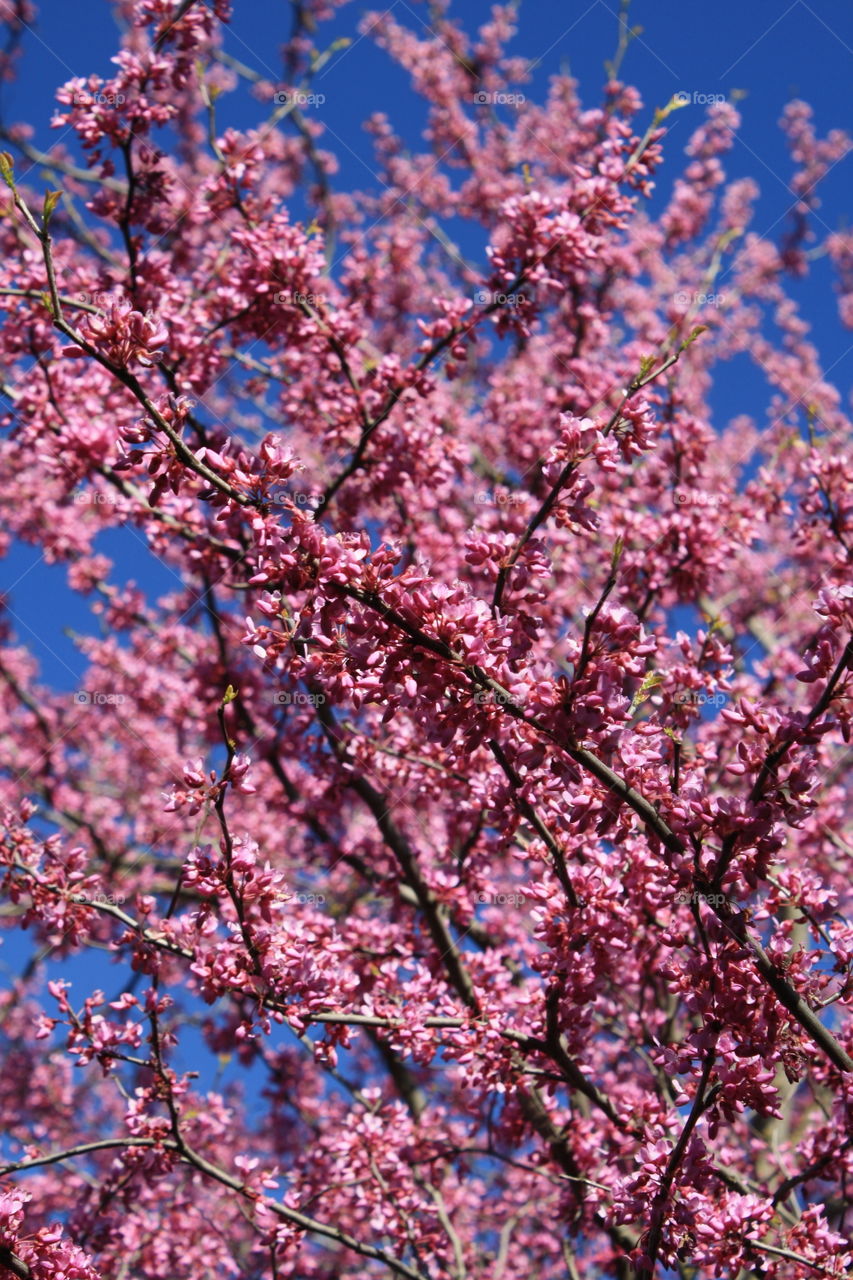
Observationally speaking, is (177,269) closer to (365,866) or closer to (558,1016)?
(365,866)

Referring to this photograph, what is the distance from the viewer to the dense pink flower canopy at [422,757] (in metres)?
2.76

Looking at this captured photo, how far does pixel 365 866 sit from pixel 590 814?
325 cm

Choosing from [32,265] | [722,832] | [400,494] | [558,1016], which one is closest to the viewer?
[722,832]

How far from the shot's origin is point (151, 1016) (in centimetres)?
371

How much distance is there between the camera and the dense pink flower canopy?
2.76m

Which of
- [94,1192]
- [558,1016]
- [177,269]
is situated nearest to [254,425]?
[177,269]
